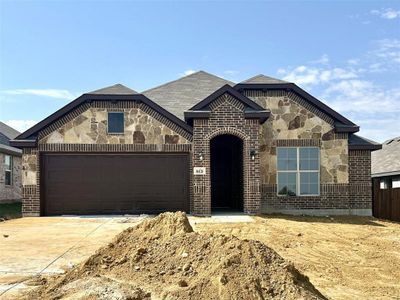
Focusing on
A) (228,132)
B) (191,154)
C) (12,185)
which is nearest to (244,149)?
(228,132)

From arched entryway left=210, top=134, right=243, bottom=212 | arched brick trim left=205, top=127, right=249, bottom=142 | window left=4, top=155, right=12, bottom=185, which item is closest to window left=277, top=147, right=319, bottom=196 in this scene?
arched brick trim left=205, top=127, right=249, bottom=142

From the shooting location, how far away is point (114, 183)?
677 inches

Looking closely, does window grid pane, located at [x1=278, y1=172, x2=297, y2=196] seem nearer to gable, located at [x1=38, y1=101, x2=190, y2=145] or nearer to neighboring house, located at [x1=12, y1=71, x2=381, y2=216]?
neighboring house, located at [x1=12, y1=71, x2=381, y2=216]

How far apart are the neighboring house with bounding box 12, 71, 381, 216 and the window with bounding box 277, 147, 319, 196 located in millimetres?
44

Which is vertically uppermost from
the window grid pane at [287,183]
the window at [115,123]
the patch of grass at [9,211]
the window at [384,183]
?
the window at [115,123]

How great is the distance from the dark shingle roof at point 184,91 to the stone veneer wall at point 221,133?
2904mm

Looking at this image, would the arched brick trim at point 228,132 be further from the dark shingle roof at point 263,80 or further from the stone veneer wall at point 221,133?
the dark shingle roof at point 263,80

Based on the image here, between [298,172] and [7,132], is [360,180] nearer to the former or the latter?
[298,172]

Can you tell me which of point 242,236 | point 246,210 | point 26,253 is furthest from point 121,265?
point 246,210

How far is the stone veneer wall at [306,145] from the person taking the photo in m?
17.8

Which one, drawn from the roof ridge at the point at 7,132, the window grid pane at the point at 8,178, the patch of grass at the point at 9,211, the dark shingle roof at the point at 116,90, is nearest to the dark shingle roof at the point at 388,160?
the dark shingle roof at the point at 116,90

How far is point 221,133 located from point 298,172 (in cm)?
399

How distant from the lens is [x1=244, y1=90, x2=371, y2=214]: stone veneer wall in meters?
17.8

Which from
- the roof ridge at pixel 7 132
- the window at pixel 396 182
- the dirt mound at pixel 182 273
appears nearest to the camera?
the dirt mound at pixel 182 273
